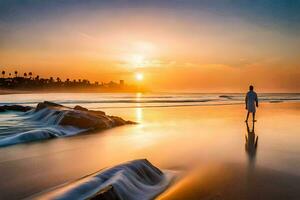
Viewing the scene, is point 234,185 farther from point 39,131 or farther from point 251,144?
point 39,131

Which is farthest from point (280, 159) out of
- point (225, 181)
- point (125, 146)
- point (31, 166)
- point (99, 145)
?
point (31, 166)

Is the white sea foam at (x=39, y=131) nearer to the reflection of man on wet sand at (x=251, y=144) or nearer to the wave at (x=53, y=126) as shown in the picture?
the wave at (x=53, y=126)

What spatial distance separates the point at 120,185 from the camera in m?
4.25

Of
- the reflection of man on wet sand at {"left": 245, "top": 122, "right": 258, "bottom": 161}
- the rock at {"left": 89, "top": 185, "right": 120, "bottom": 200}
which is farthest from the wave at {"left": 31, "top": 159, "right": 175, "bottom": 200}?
the reflection of man on wet sand at {"left": 245, "top": 122, "right": 258, "bottom": 161}

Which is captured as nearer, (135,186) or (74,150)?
(135,186)

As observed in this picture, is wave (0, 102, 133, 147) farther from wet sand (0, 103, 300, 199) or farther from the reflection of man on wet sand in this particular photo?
the reflection of man on wet sand

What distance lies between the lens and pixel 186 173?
20.0 feet

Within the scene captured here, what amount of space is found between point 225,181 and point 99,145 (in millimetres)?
4841

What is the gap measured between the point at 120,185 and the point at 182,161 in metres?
3.10

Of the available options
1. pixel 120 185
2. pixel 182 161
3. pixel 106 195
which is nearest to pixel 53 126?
pixel 182 161

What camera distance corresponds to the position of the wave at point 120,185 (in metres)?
3.90

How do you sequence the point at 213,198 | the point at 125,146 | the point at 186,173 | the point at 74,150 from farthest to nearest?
the point at 125,146
the point at 74,150
the point at 186,173
the point at 213,198

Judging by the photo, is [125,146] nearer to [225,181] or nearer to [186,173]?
[186,173]

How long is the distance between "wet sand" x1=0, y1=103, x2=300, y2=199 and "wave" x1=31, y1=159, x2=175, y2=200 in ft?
1.01
